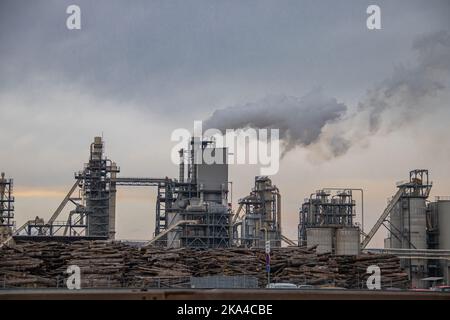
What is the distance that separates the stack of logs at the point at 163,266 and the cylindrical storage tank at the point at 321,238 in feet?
32.7

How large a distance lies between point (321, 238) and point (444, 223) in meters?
12.8

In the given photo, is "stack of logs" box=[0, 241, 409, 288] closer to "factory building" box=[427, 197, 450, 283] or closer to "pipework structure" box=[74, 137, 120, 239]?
"factory building" box=[427, 197, 450, 283]

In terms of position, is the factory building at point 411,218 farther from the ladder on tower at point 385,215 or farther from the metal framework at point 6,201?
the metal framework at point 6,201

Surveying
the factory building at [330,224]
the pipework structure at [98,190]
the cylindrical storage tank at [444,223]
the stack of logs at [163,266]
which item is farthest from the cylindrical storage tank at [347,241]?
the pipework structure at [98,190]

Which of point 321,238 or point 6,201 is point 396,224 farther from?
point 6,201

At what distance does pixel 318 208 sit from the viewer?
208 ft

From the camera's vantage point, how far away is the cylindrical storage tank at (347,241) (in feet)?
170

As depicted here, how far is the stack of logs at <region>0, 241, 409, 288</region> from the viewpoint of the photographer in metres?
33.9

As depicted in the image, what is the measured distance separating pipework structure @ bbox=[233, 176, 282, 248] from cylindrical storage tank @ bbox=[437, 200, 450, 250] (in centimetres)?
1421
